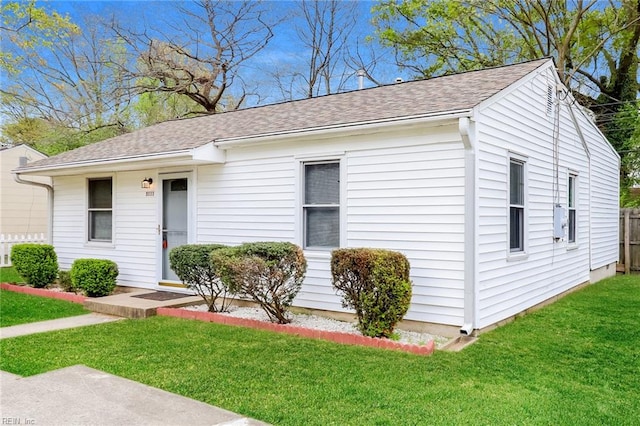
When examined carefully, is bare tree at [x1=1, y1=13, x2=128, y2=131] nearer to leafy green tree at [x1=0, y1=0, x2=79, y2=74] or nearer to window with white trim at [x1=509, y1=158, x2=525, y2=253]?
leafy green tree at [x1=0, y1=0, x2=79, y2=74]

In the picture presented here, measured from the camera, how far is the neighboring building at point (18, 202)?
55.3 ft

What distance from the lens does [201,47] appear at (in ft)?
71.0

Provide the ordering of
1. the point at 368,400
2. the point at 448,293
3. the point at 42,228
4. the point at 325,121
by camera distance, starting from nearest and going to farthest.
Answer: the point at 368,400, the point at 448,293, the point at 325,121, the point at 42,228

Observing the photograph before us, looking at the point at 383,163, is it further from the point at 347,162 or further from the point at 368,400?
the point at 368,400

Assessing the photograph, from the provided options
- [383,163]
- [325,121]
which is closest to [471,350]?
[383,163]

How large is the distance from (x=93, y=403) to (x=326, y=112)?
5.55 meters

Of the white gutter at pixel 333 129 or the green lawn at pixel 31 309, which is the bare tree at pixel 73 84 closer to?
the green lawn at pixel 31 309

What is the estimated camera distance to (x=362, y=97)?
8672 millimetres

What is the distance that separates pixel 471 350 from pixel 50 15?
641 inches

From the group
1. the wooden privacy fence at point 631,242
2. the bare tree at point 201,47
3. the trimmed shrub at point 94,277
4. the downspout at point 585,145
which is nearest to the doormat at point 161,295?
the trimmed shrub at point 94,277

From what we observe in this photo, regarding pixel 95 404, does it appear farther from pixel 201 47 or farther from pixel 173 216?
pixel 201 47

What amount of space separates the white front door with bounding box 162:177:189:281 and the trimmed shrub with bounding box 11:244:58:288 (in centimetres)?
259

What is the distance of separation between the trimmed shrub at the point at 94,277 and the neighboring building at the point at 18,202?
9.25 meters

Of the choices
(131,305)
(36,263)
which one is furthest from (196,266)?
(36,263)
